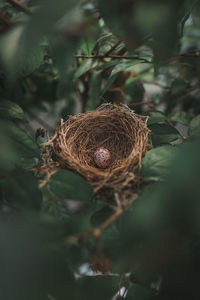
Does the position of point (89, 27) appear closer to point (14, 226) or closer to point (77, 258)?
point (14, 226)

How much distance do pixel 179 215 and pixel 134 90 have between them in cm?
70

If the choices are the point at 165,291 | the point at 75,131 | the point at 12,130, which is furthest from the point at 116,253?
the point at 75,131

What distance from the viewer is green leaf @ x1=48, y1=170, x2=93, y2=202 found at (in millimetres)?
448

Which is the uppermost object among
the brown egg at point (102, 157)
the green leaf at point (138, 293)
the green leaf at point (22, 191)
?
the green leaf at point (22, 191)

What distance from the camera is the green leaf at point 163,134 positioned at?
625 millimetres

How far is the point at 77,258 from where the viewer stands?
0.51 metres

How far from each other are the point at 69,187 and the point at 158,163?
0.51 feet

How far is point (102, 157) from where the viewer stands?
87cm

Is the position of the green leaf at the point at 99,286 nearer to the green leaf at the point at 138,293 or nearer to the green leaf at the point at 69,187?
the green leaf at the point at 138,293

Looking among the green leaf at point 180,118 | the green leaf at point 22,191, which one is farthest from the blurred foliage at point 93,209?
the green leaf at point 180,118

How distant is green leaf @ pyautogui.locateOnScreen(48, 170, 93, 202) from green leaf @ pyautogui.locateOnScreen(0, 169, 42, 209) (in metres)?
0.03

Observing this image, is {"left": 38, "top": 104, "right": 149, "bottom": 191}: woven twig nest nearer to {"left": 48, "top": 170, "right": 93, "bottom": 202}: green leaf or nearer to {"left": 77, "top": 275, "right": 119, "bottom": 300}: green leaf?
{"left": 48, "top": 170, "right": 93, "bottom": 202}: green leaf

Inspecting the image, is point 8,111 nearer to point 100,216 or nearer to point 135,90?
point 100,216

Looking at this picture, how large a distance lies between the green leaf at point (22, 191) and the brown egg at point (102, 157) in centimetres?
43
